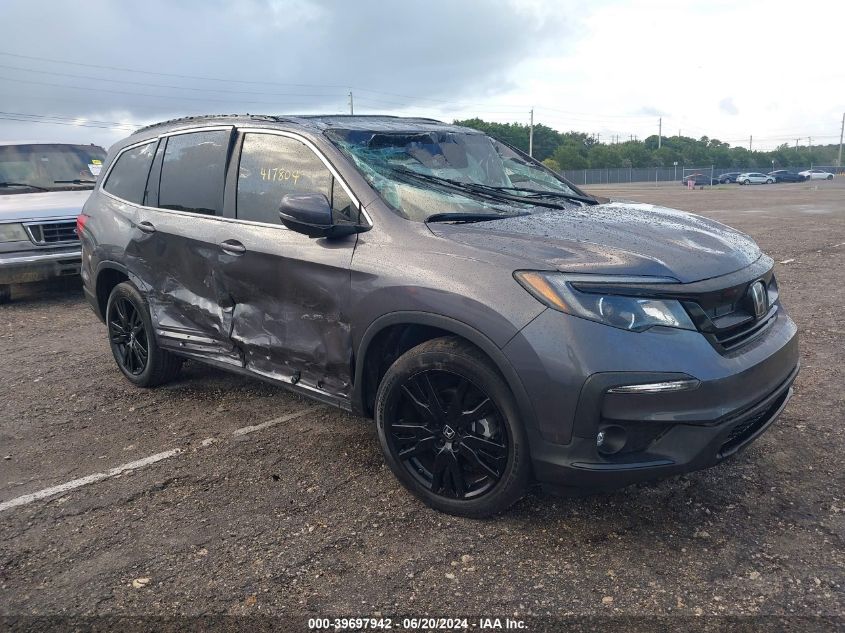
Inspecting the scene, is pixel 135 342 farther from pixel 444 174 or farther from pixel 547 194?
pixel 547 194

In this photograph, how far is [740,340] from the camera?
10.1ft

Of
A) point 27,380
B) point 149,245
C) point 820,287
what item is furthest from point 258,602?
point 820,287

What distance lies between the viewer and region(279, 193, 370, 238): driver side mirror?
11.2ft

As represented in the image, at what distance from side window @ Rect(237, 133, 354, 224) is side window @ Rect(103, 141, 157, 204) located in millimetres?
1207

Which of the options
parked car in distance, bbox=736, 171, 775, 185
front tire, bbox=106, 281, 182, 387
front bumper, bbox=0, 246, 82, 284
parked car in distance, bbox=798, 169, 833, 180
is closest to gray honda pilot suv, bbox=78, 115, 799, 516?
front tire, bbox=106, 281, 182, 387

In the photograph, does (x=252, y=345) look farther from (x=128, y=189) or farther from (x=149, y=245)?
(x=128, y=189)

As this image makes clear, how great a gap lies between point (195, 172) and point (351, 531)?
8.35 ft

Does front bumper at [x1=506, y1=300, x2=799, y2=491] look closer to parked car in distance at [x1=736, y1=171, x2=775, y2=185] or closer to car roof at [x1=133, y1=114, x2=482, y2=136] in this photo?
car roof at [x1=133, y1=114, x2=482, y2=136]

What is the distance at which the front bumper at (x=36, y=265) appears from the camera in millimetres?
→ 8164

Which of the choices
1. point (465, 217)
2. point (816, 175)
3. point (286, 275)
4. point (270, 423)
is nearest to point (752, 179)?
point (816, 175)

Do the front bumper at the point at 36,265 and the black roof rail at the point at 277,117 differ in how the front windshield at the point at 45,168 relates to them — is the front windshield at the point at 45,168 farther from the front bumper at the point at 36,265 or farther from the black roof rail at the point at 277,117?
the black roof rail at the point at 277,117

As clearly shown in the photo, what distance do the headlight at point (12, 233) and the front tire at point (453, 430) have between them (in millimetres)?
6595

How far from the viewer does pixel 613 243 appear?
124 inches

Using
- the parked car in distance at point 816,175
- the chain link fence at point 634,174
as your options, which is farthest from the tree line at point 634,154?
the parked car in distance at point 816,175
